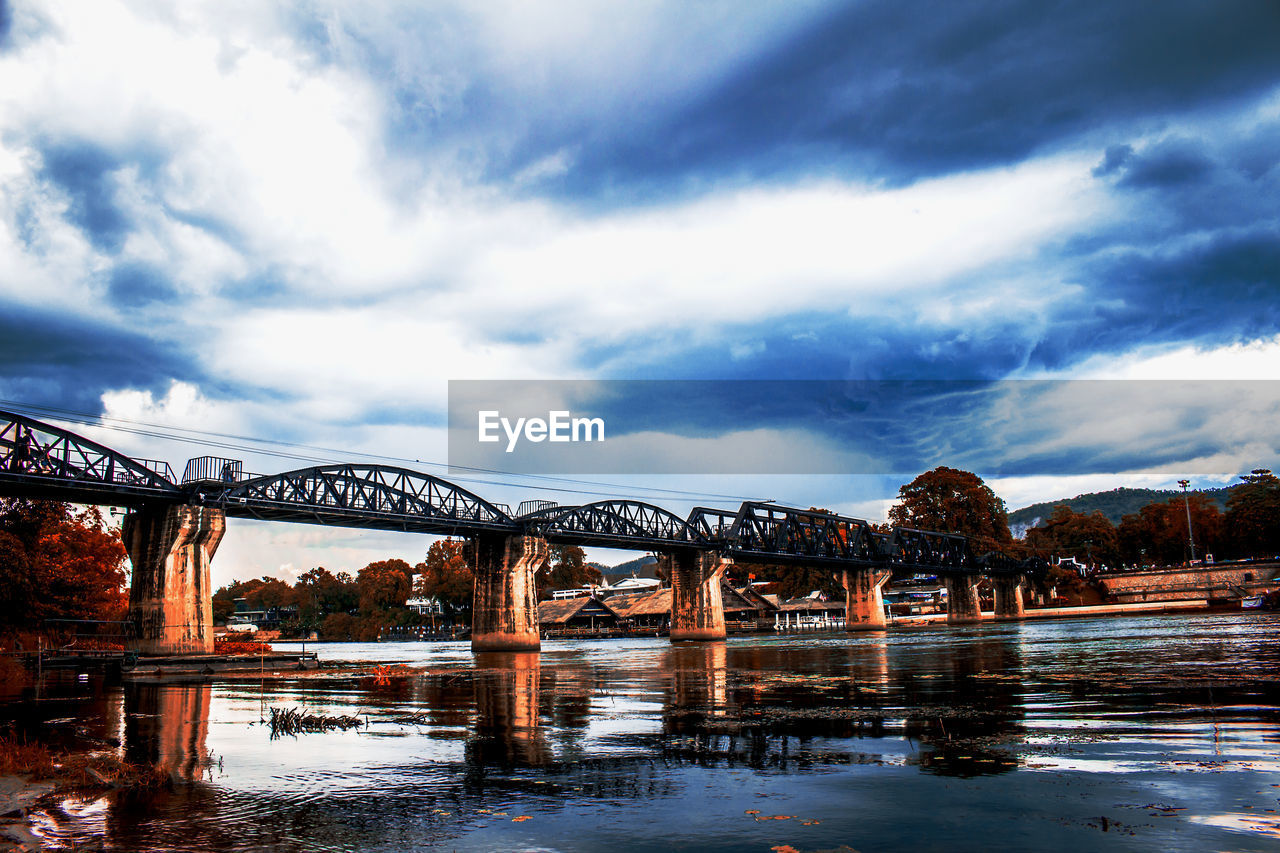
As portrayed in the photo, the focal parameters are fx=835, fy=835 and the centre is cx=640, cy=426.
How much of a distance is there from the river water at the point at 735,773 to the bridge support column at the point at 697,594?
346ft

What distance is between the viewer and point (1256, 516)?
158125 mm

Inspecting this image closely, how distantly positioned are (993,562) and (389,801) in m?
180

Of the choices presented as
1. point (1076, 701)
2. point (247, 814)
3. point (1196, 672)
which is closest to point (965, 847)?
point (247, 814)

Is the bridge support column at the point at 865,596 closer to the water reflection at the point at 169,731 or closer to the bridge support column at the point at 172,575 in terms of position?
the bridge support column at the point at 172,575

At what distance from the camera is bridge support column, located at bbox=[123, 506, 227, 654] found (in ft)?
216

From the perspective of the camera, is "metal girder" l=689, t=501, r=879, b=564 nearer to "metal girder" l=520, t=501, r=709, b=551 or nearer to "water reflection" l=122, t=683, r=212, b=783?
"metal girder" l=520, t=501, r=709, b=551

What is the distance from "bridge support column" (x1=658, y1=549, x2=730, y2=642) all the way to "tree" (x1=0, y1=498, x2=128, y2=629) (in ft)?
245

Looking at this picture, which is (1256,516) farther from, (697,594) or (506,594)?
(506,594)

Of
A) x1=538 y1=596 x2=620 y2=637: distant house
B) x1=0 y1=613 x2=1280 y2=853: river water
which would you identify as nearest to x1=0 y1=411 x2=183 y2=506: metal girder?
x1=0 y1=613 x2=1280 y2=853: river water

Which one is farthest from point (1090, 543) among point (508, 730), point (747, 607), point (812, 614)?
point (508, 730)

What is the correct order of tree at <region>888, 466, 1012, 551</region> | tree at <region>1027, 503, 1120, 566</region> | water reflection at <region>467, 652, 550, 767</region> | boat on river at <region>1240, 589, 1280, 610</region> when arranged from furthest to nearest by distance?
tree at <region>1027, 503, 1120, 566</region>
tree at <region>888, 466, 1012, 551</region>
boat on river at <region>1240, 589, 1280, 610</region>
water reflection at <region>467, 652, 550, 767</region>

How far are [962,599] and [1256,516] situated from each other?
2223 inches

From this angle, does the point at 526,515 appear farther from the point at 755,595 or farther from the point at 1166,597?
the point at 1166,597

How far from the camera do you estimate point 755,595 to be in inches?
7362
